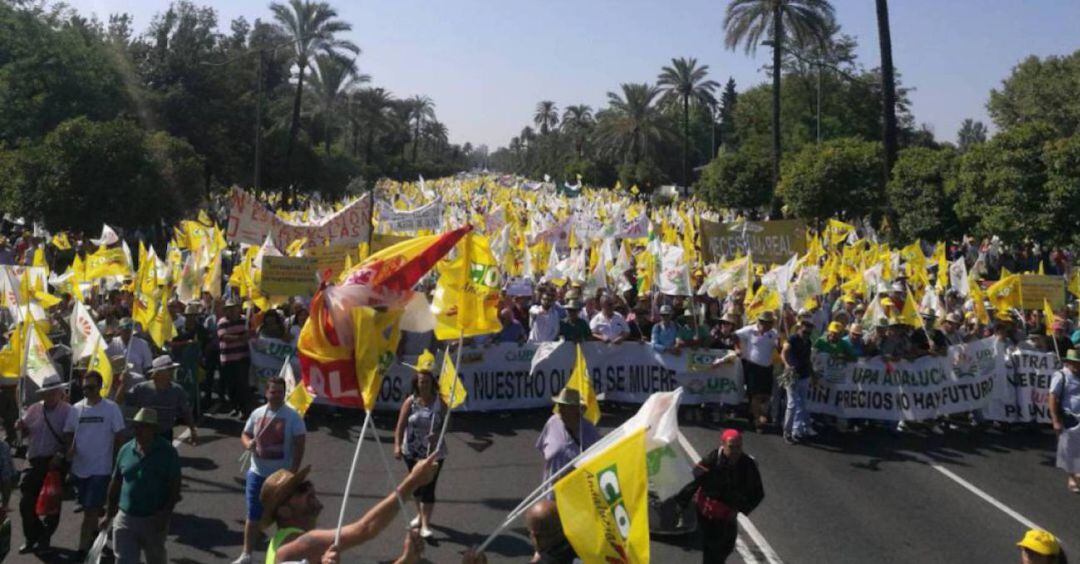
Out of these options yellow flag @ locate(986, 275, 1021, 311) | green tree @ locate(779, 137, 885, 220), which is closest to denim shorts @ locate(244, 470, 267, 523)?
yellow flag @ locate(986, 275, 1021, 311)

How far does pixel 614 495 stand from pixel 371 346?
1777mm

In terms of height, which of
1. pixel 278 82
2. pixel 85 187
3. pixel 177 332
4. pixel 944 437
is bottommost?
pixel 944 437

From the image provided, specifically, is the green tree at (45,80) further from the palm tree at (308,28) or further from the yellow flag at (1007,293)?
the yellow flag at (1007,293)

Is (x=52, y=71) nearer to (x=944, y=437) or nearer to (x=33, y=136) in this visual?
(x=33, y=136)

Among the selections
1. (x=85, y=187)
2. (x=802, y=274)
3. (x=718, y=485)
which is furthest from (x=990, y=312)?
(x=85, y=187)

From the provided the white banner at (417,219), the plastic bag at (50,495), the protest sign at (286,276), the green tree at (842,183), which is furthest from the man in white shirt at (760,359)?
the green tree at (842,183)

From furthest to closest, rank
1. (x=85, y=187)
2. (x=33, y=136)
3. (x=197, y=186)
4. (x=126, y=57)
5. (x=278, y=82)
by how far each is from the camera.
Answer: (x=278, y=82) < (x=126, y=57) < (x=33, y=136) < (x=197, y=186) < (x=85, y=187)

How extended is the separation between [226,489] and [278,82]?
218 ft

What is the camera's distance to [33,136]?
31453 millimetres

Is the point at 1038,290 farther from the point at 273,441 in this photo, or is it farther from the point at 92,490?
the point at 92,490

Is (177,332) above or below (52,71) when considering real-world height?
below

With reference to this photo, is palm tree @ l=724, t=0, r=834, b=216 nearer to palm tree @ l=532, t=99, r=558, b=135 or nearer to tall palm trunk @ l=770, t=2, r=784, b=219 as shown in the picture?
tall palm trunk @ l=770, t=2, r=784, b=219

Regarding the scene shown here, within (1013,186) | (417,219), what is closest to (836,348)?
(1013,186)

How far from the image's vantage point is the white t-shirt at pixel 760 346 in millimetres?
11430
